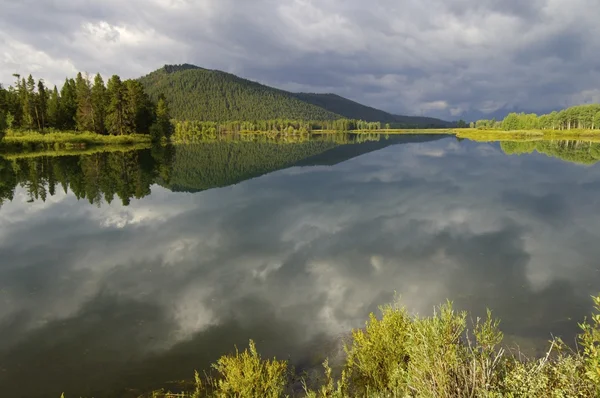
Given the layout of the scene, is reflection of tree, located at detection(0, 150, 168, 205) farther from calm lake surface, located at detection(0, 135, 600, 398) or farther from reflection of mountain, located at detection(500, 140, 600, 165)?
reflection of mountain, located at detection(500, 140, 600, 165)

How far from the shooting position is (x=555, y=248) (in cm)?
2166

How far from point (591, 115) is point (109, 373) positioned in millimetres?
245609

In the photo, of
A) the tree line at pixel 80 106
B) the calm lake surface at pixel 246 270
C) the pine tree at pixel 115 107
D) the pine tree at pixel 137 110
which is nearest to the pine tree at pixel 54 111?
the tree line at pixel 80 106

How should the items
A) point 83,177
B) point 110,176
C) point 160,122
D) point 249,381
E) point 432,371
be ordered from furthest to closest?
1. point 160,122
2. point 110,176
3. point 83,177
4. point 249,381
5. point 432,371

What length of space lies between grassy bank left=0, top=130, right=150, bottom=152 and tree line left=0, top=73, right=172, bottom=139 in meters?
6.80

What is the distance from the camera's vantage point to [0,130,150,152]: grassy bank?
7466 cm

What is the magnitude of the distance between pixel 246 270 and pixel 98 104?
340 ft

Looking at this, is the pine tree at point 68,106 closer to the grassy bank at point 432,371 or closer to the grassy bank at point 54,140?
the grassy bank at point 54,140

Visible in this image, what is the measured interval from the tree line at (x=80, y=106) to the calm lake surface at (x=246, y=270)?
2638 inches

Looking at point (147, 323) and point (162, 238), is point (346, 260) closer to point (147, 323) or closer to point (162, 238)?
point (147, 323)

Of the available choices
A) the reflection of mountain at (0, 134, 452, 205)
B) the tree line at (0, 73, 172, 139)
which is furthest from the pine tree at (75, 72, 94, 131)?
the reflection of mountain at (0, 134, 452, 205)

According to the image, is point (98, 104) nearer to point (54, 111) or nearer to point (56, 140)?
point (54, 111)

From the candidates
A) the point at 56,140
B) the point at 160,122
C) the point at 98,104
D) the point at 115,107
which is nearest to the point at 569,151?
the point at 160,122

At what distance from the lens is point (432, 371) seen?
6344 millimetres
